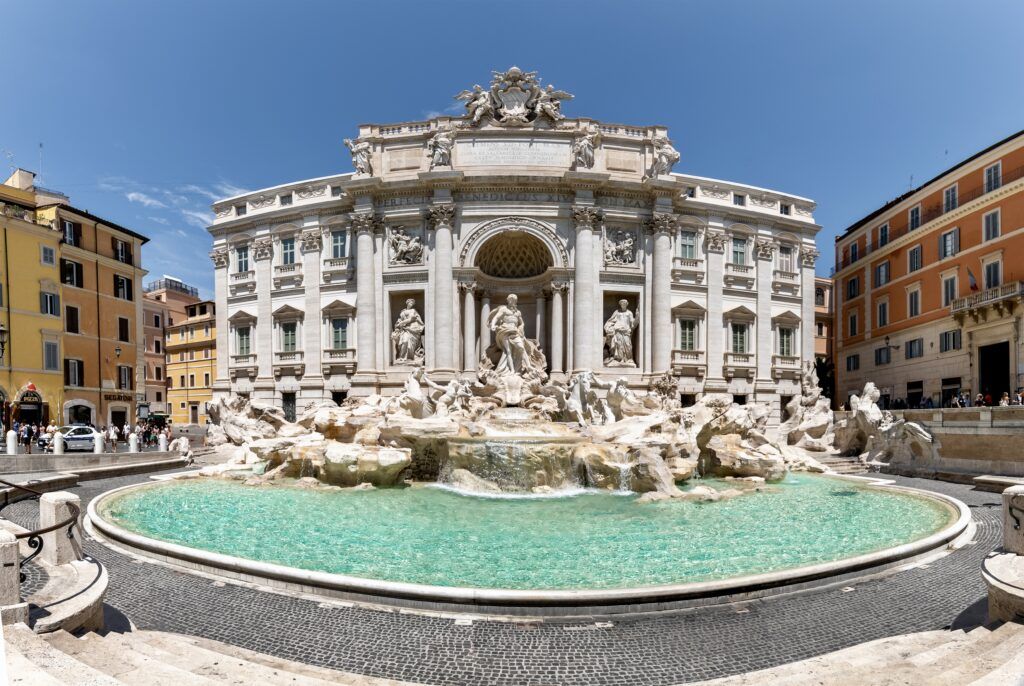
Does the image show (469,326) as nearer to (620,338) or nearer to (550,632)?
(620,338)

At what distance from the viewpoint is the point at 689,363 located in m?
26.5

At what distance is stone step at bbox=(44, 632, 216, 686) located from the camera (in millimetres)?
3717

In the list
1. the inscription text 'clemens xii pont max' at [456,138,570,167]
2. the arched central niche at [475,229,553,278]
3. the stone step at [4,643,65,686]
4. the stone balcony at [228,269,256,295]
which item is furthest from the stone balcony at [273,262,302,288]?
the stone step at [4,643,65,686]

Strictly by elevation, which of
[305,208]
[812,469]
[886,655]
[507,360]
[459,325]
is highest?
[305,208]

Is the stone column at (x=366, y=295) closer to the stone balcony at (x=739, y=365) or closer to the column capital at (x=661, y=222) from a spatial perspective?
the column capital at (x=661, y=222)

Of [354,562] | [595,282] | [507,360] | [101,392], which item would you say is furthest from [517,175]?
[101,392]

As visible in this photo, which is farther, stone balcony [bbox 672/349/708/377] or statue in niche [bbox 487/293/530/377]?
stone balcony [bbox 672/349/708/377]

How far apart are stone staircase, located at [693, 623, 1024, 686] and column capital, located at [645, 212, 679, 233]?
22988 mm

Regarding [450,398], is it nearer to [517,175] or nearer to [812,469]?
[517,175]

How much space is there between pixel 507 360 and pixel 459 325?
3589 millimetres

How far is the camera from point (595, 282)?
83.3 feet

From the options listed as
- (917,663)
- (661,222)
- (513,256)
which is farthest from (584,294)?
(917,663)

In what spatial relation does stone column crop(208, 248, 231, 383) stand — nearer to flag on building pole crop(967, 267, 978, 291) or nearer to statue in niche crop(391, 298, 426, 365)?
statue in niche crop(391, 298, 426, 365)

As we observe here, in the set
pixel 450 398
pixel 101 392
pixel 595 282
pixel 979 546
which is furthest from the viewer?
pixel 101 392
